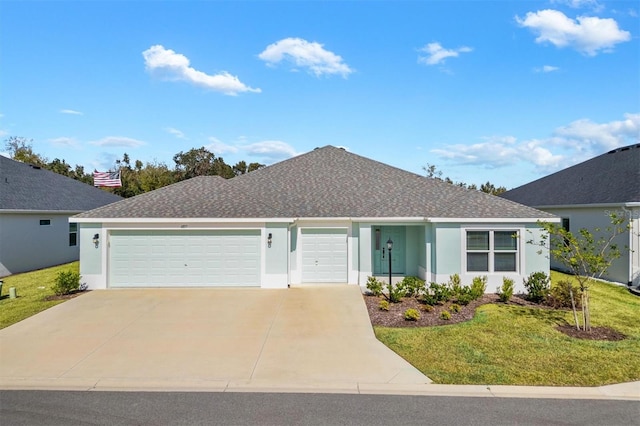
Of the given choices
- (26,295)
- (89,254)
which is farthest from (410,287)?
(26,295)

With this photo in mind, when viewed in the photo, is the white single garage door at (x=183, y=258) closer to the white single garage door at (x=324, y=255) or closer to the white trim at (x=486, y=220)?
the white single garage door at (x=324, y=255)

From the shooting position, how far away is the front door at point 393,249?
16.2 metres

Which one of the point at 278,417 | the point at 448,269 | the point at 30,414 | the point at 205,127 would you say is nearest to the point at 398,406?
the point at 278,417

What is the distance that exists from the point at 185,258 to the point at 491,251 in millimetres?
11884

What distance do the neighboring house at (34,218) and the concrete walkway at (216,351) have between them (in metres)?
9.28

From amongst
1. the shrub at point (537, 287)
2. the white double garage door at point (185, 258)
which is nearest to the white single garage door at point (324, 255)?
the white double garage door at point (185, 258)

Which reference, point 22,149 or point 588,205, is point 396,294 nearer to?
point 588,205

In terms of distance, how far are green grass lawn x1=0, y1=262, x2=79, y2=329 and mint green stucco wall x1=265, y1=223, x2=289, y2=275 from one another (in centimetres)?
718

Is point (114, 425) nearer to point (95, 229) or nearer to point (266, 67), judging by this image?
point (95, 229)

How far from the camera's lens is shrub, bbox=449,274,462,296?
39.6ft

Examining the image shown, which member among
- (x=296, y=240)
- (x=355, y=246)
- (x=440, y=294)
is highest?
(x=296, y=240)

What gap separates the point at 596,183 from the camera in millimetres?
18750

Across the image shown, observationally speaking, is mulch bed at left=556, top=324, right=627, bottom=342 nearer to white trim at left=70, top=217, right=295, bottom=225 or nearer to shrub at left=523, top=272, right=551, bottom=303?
shrub at left=523, top=272, right=551, bottom=303

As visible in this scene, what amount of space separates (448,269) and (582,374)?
23.7 ft
